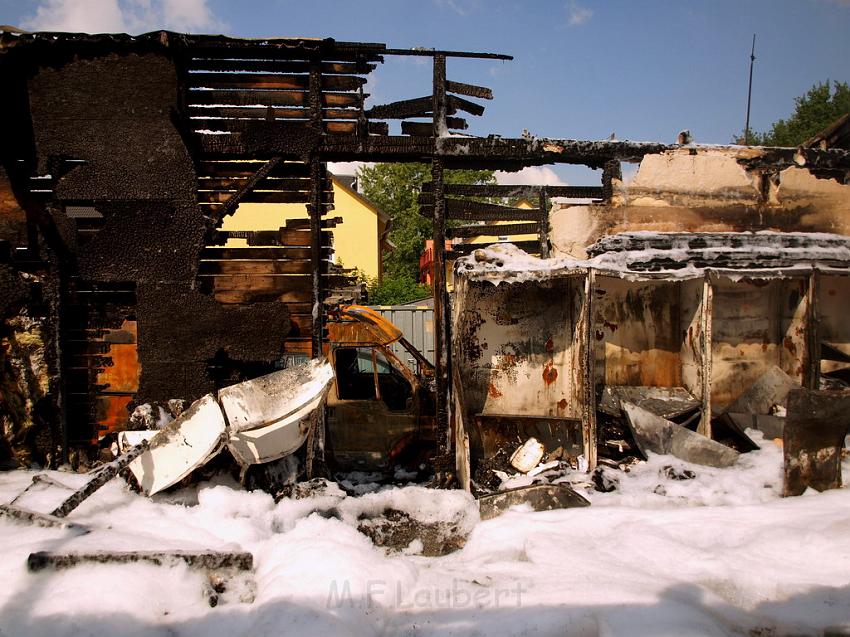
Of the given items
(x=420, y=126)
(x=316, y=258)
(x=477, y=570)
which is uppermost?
(x=420, y=126)

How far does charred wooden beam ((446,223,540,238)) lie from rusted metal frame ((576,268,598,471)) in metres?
0.95

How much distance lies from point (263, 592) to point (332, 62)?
4809mm

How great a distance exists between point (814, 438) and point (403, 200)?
95.8 ft

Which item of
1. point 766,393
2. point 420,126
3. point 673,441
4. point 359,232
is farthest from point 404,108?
point 359,232

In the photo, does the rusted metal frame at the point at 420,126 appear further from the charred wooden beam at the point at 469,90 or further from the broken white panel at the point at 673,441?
the broken white panel at the point at 673,441

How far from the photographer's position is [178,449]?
14.8 feet

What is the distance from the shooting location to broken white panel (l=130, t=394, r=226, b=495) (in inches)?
176

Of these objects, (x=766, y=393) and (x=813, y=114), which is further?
(x=813, y=114)

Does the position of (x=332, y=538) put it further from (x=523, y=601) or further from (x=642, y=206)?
(x=642, y=206)

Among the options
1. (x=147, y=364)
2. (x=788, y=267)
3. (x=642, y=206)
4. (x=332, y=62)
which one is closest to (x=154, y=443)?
(x=147, y=364)

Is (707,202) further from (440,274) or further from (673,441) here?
(440,274)

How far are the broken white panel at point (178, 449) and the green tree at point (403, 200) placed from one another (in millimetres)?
26286

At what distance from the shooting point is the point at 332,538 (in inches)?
166

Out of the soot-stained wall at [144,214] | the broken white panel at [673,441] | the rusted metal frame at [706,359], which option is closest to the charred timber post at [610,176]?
the rusted metal frame at [706,359]
